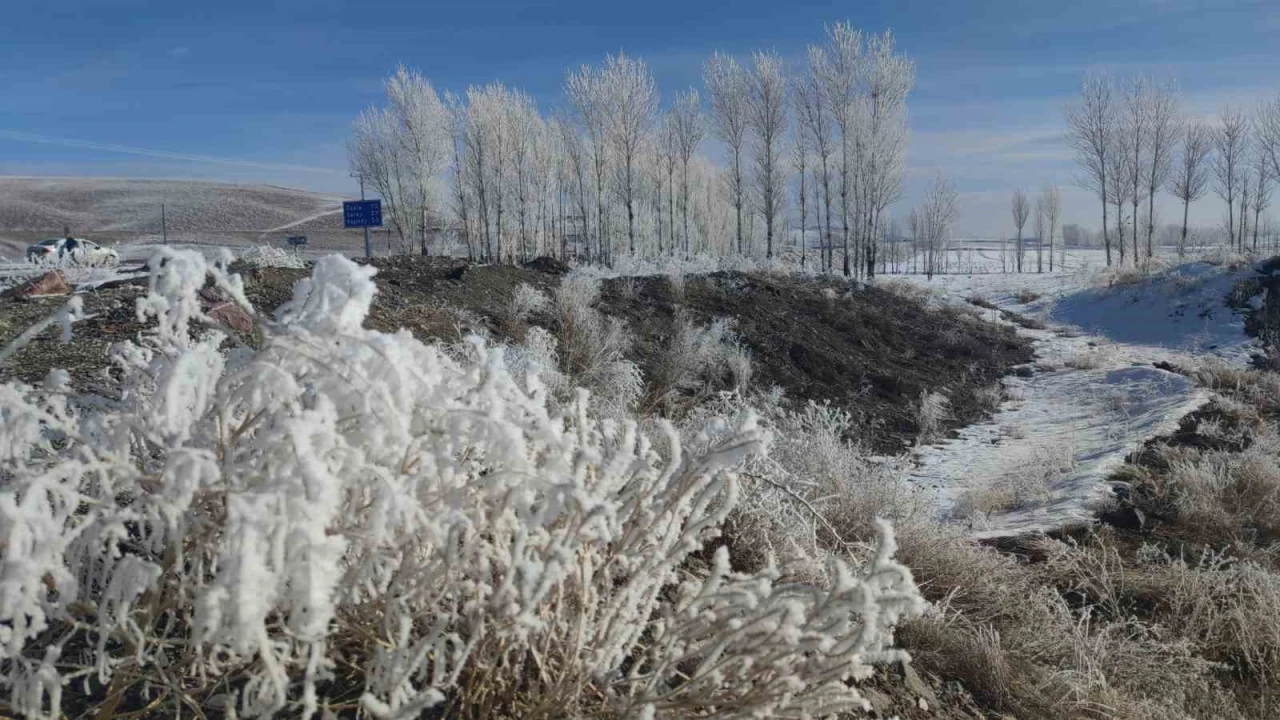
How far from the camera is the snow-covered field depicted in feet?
18.0

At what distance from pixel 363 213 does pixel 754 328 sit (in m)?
12.9

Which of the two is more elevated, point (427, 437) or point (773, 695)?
point (427, 437)

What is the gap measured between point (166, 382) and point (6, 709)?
0.70 metres

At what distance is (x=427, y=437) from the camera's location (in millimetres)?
1340

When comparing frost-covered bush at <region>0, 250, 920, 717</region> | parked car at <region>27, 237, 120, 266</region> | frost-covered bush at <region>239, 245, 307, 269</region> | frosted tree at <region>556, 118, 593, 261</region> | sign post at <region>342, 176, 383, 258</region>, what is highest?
frosted tree at <region>556, 118, 593, 261</region>

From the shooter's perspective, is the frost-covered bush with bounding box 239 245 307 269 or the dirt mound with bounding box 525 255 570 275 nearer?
the frost-covered bush with bounding box 239 245 307 269

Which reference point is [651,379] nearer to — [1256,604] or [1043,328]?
[1256,604]

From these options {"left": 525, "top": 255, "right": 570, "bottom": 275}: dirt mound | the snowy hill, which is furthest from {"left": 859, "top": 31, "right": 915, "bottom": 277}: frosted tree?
the snowy hill

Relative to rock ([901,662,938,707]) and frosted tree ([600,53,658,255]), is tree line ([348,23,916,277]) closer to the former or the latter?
frosted tree ([600,53,658,255])

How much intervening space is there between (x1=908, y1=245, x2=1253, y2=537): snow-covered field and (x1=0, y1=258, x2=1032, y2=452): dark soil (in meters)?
0.57

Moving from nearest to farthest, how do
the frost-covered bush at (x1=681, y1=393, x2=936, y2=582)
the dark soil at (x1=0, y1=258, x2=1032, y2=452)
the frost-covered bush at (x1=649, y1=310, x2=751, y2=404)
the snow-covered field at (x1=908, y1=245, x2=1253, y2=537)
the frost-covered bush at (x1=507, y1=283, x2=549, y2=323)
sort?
1. the frost-covered bush at (x1=681, y1=393, x2=936, y2=582)
2. the snow-covered field at (x1=908, y1=245, x2=1253, y2=537)
3. the dark soil at (x1=0, y1=258, x2=1032, y2=452)
4. the frost-covered bush at (x1=649, y1=310, x2=751, y2=404)
5. the frost-covered bush at (x1=507, y1=283, x2=549, y2=323)

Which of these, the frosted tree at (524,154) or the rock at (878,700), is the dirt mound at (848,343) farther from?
the frosted tree at (524,154)

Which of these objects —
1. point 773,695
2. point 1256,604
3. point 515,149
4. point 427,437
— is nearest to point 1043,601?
point 1256,604

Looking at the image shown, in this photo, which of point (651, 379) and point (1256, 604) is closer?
point (1256, 604)
